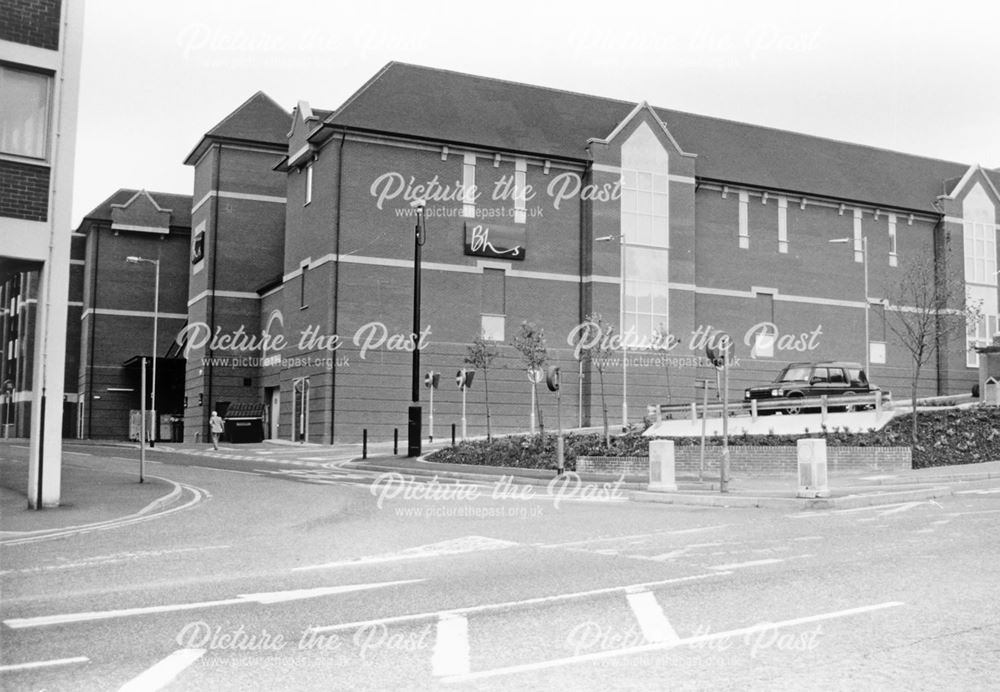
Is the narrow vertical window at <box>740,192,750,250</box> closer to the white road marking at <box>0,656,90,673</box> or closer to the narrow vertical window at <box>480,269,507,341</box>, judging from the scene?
the narrow vertical window at <box>480,269,507,341</box>

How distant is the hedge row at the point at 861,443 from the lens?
2634 centimetres

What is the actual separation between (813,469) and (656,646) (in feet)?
40.1

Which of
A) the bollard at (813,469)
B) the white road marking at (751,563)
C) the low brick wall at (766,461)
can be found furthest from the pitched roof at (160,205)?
the white road marking at (751,563)

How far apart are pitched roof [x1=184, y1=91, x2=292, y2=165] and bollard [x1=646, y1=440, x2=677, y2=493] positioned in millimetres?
38275

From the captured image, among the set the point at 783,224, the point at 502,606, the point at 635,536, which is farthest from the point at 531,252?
the point at 502,606

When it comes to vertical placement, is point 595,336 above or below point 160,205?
below

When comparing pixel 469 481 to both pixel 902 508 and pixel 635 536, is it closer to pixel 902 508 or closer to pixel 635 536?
pixel 902 508

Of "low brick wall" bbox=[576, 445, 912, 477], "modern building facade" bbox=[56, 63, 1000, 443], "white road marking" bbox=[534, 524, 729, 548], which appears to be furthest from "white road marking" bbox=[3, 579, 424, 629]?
"modern building facade" bbox=[56, 63, 1000, 443]

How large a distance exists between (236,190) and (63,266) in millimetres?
37775

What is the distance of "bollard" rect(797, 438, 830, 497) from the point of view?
18281mm

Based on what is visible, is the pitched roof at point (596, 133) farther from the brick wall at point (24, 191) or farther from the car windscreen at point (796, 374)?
the brick wall at point (24, 191)

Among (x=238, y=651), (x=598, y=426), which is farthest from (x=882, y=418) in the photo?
(x=238, y=651)

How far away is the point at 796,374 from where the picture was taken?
35094 millimetres

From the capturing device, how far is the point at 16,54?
16609 mm
